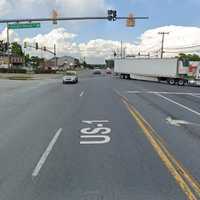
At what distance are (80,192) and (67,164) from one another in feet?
5.78

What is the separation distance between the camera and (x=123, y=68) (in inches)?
2699

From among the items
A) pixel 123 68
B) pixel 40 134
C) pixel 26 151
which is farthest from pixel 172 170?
pixel 123 68

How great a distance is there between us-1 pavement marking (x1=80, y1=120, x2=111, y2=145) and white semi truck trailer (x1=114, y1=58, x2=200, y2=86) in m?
38.2

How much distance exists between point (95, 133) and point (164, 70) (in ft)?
143

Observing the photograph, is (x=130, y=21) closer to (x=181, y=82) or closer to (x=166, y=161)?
(x=166, y=161)

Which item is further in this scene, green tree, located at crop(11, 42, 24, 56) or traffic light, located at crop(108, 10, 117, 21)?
green tree, located at crop(11, 42, 24, 56)

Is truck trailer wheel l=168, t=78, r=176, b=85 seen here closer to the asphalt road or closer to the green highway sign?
the green highway sign

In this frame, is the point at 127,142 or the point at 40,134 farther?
the point at 40,134

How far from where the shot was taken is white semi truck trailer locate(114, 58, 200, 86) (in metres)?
50.3

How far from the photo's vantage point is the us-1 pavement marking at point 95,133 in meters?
9.91

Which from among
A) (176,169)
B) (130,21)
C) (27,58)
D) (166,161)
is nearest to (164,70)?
(130,21)

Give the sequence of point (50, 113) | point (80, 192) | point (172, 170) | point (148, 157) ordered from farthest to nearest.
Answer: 1. point (50, 113)
2. point (148, 157)
3. point (172, 170)
4. point (80, 192)

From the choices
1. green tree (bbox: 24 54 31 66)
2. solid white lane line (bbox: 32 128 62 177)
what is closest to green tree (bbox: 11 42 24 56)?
green tree (bbox: 24 54 31 66)

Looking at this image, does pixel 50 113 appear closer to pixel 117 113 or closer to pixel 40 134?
pixel 117 113
